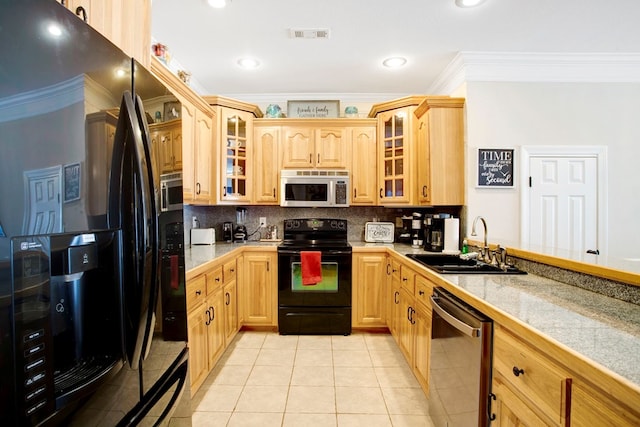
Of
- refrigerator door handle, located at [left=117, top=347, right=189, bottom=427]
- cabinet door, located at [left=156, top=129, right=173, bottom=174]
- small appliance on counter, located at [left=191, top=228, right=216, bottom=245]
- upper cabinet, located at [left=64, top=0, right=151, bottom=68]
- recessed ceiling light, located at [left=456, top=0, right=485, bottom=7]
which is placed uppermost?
recessed ceiling light, located at [left=456, top=0, right=485, bottom=7]

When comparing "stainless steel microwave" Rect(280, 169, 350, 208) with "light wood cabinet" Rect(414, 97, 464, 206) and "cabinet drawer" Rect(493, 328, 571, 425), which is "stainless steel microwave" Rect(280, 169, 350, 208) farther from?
"cabinet drawer" Rect(493, 328, 571, 425)

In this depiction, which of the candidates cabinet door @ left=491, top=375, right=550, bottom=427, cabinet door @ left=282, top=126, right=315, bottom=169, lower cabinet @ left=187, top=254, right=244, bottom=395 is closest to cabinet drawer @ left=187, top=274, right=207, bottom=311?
lower cabinet @ left=187, top=254, right=244, bottom=395

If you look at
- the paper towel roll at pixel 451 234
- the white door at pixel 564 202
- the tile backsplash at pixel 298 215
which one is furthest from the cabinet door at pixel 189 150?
the white door at pixel 564 202

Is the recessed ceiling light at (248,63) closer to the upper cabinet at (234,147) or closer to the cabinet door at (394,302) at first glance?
the upper cabinet at (234,147)

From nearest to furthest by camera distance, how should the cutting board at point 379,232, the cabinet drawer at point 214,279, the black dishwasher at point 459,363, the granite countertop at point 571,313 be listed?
the granite countertop at point 571,313, the black dishwasher at point 459,363, the cabinet drawer at point 214,279, the cutting board at point 379,232

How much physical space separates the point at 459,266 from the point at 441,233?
85 cm

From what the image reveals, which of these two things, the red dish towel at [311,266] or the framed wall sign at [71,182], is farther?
the red dish towel at [311,266]

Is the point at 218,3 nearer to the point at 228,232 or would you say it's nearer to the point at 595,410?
the point at 228,232

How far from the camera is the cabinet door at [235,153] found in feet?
10.2

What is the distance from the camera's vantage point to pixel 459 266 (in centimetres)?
200

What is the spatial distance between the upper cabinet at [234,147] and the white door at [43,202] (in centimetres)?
257

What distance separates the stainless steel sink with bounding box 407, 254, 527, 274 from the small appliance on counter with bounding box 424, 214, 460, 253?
39 cm

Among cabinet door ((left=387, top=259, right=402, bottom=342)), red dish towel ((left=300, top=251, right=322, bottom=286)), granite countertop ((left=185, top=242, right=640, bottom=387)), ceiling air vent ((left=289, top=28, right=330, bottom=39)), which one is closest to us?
granite countertop ((left=185, top=242, right=640, bottom=387))

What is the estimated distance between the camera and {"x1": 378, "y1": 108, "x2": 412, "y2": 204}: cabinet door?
10.2 feet
